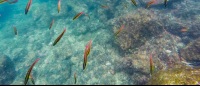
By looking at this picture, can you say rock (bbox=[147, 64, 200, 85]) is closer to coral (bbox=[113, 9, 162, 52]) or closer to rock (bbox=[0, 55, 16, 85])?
coral (bbox=[113, 9, 162, 52])

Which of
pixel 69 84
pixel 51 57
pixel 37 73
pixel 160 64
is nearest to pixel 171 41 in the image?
pixel 160 64

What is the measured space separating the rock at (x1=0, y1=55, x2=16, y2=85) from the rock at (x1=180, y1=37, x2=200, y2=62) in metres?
11.8

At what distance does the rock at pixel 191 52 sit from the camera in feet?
16.3

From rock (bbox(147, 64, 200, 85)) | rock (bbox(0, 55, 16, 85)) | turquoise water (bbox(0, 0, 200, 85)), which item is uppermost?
rock (bbox(147, 64, 200, 85))

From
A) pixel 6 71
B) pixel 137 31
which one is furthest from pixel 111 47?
pixel 6 71

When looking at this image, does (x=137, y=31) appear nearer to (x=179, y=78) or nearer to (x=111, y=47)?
(x=111, y=47)

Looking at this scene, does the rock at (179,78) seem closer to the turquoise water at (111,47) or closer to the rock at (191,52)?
the turquoise water at (111,47)

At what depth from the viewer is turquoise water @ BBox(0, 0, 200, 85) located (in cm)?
519

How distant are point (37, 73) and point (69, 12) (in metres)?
7.37

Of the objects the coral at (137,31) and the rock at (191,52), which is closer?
the rock at (191,52)

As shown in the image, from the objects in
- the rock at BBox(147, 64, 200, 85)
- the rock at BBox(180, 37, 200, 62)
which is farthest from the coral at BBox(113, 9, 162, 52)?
the rock at BBox(147, 64, 200, 85)

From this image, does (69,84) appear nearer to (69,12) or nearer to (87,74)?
(87,74)

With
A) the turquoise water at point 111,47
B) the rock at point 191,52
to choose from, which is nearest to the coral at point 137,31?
the turquoise water at point 111,47

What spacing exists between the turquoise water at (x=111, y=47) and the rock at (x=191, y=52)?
96 mm
